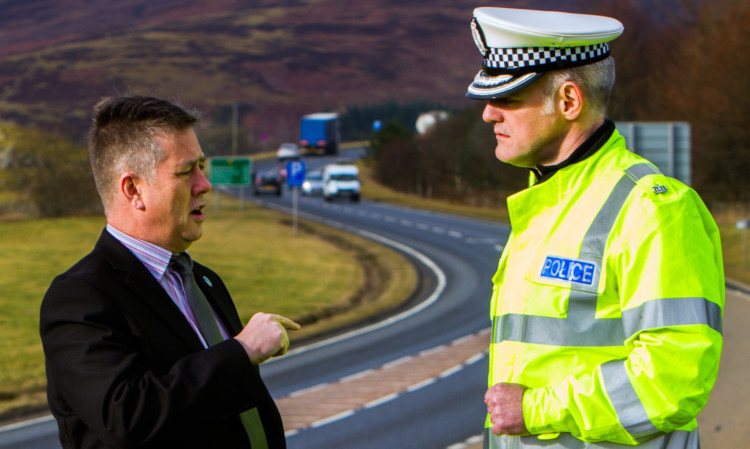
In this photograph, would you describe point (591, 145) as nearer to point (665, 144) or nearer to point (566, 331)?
point (566, 331)

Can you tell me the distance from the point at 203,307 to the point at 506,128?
112cm

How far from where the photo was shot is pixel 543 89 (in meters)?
2.62

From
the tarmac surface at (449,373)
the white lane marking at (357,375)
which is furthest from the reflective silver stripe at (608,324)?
the white lane marking at (357,375)

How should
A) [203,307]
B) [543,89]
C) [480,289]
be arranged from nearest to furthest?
[543,89] < [203,307] < [480,289]

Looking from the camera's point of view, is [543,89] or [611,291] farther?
[543,89]

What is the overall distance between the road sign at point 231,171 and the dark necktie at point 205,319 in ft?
132

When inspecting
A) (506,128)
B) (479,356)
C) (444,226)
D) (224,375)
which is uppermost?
(506,128)

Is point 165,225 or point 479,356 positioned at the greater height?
point 165,225

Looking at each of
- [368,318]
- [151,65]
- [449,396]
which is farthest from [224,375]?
[151,65]

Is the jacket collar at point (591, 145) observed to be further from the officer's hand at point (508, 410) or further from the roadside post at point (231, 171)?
the roadside post at point (231, 171)

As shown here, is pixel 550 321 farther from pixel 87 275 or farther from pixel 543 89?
pixel 87 275

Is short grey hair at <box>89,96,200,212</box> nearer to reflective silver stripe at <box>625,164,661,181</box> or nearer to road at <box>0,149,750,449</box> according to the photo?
reflective silver stripe at <box>625,164,661,181</box>

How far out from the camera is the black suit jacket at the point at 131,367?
2344mm

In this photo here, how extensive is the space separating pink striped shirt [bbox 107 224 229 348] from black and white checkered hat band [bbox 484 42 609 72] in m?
1.19
